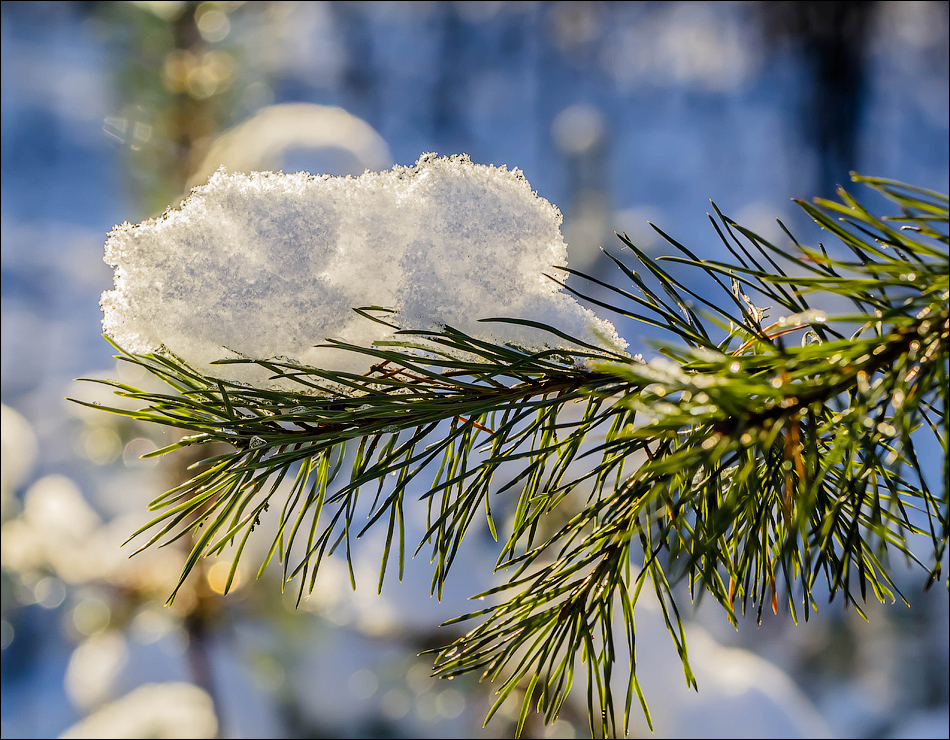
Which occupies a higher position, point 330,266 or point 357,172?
point 357,172

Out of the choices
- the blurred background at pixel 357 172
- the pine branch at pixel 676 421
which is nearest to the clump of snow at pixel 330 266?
the pine branch at pixel 676 421

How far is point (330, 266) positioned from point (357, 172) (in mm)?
955

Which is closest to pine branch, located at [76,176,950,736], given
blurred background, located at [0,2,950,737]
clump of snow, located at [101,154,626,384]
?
clump of snow, located at [101,154,626,384]

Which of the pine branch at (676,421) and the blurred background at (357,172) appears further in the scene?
the blurred background at (357,172)

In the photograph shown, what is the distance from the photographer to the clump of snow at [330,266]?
19 cm

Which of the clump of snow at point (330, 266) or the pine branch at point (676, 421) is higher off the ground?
the clump of snow at point (330, 266)

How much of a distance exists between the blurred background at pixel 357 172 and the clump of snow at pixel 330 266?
86 cm

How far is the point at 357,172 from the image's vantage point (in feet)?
3.54

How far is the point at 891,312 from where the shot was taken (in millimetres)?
150

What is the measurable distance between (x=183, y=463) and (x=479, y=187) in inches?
43.4

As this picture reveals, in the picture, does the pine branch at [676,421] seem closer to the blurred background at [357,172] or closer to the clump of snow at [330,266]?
the clump of snow at [330,266]


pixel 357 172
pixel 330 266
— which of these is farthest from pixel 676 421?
pixel 357 172

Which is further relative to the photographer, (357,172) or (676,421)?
(357,172)

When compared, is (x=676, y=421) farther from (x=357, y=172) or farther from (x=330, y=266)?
(x=357, y=172)
